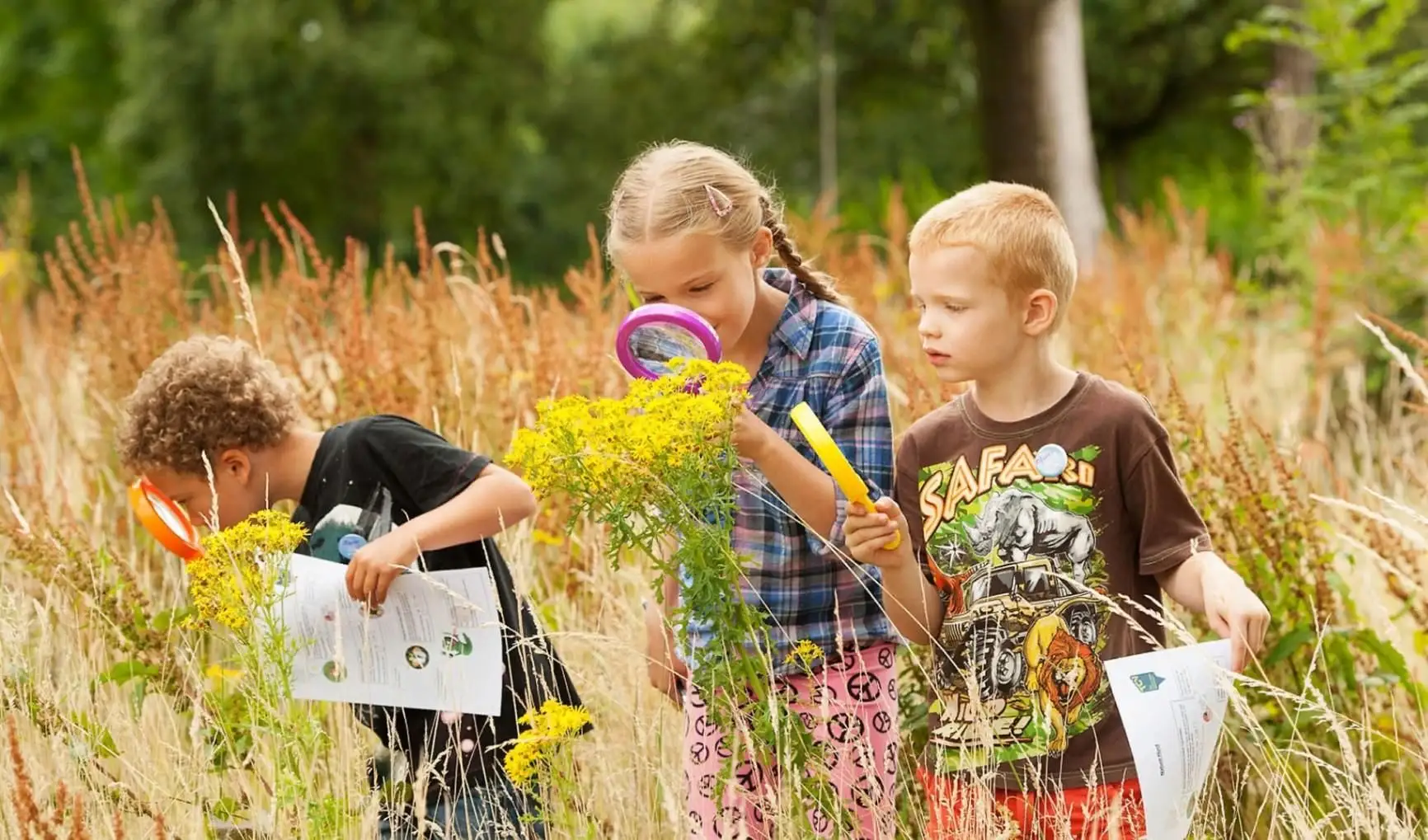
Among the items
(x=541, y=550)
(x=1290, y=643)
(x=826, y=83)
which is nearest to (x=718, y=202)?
(x=1290, y=643)

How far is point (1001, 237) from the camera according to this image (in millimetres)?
2400

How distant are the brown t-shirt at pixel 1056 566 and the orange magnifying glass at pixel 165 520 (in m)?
1.32

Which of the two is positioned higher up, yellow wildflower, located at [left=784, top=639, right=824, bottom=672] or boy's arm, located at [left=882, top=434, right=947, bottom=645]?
boy's arm, located at [left=882, top=434, right=947, bottom=645]

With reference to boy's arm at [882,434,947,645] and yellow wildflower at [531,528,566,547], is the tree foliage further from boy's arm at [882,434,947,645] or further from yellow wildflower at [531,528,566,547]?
boy's arm at [882,434,947,645]

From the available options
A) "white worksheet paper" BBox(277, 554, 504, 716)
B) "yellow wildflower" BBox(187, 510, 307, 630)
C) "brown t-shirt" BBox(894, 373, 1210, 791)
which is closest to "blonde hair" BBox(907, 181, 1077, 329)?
"brown t-shirt" BBox(894, 373, 1210, 791)

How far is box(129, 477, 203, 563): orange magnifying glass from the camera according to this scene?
274 centimetres

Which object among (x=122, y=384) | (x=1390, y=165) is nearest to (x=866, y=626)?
(x=122, y=384)

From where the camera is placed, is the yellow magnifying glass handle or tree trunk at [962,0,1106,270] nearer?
the yellow magnifying glass handle

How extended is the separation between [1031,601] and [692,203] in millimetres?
828

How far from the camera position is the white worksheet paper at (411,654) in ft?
8.81

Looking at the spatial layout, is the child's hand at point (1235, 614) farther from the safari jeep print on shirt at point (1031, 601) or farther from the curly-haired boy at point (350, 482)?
the curly-haired boy at point (350, 482)

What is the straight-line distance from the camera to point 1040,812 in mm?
2393

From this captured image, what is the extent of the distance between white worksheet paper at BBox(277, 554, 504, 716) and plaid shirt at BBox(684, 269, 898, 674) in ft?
1.26

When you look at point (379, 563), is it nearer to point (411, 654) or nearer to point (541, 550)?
point (411, 654)
